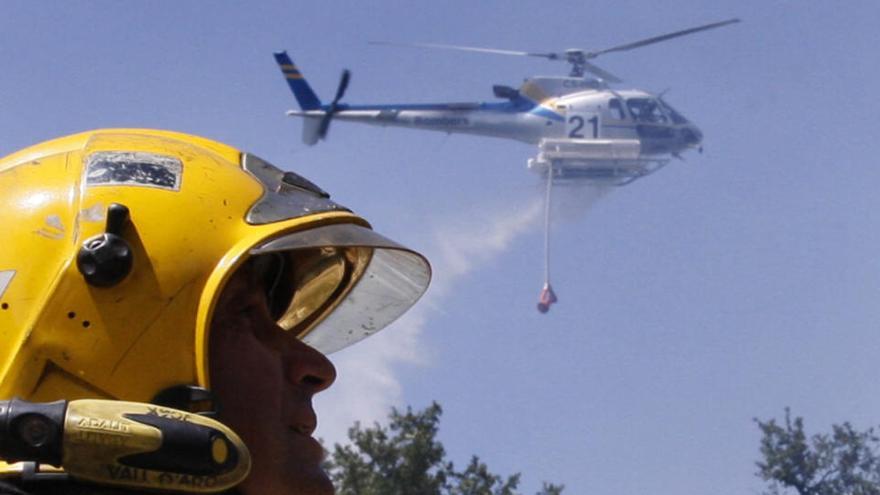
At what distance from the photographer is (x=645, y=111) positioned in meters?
85.4

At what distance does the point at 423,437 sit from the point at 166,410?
14.7 meters

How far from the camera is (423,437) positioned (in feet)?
57.5

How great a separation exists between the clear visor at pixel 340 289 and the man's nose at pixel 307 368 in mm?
197

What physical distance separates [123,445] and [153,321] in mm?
284

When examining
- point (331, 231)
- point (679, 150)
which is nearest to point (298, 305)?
point (331, 231)

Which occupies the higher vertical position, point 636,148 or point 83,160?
point 636,148

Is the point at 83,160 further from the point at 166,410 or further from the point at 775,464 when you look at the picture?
the point at 775,464

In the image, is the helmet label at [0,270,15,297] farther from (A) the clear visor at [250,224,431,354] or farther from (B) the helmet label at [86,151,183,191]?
(A) the clear visor at [250,224,431,354]

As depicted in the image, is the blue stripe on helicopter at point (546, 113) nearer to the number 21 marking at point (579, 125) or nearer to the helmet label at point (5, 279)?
the number 21 marking at point (579, 125)

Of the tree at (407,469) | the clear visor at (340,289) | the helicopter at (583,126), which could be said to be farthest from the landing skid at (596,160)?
the clear visor at (340,289)

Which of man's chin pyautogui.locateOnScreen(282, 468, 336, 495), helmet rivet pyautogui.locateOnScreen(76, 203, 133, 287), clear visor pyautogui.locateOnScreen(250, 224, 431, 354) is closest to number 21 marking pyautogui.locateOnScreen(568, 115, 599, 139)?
clear visor pyautogui.locateOnScreen(250, 224, 431, 354)

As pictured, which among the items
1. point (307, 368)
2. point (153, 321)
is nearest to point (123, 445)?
point (153, 321)

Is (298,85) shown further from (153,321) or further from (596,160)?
(153,321)

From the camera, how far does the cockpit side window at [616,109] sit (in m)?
84.9
